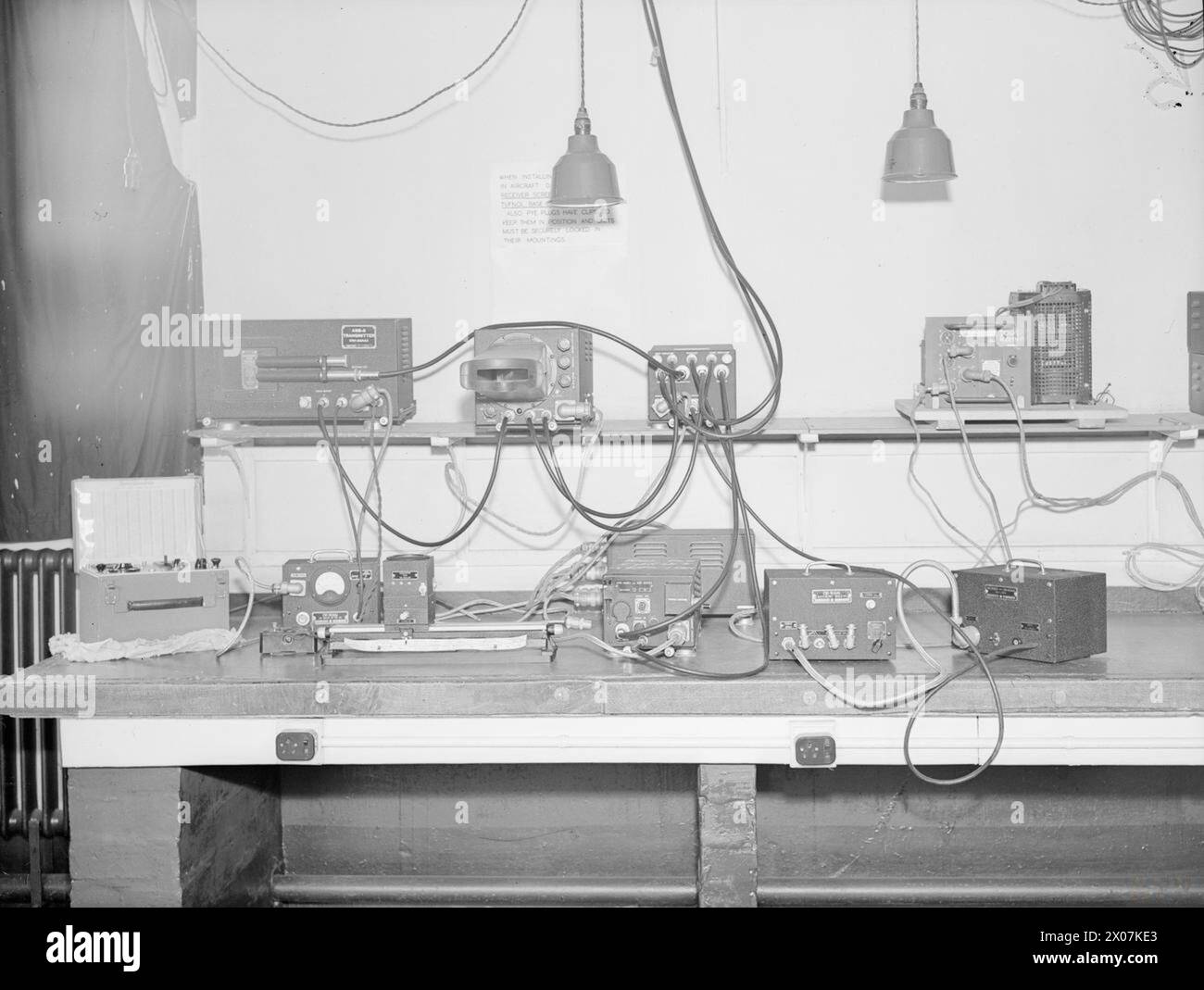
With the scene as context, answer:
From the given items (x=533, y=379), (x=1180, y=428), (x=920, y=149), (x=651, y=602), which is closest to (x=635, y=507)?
(x=533, y=379)

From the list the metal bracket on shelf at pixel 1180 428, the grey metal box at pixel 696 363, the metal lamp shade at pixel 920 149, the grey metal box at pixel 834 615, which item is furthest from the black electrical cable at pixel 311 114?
the metal bracket on shelf at pixel 1180 428

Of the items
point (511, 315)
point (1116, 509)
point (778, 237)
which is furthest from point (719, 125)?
point (1116, 509)

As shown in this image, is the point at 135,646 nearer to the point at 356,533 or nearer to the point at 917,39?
the point at 356,533

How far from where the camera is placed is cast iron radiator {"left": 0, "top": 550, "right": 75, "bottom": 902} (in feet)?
9.33

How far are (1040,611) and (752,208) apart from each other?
1.27 metres

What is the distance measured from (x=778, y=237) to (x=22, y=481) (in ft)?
6.86

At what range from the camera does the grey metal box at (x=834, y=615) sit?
2170 mm

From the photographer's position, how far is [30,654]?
112 inches

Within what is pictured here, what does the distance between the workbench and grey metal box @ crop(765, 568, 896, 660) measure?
41mm

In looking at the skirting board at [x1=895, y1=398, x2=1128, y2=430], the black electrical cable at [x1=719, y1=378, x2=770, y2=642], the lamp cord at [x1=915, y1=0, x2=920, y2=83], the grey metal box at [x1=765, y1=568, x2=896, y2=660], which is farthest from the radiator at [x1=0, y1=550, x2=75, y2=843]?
the lamp cord at [x1=915, y1=0, x2=920, y2=83]

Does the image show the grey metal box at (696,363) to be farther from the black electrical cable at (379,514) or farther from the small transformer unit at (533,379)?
the black electrical cable at (379,514)
